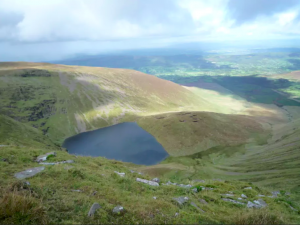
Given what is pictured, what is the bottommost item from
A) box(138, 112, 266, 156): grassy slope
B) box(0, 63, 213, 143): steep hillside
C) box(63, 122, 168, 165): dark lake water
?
box(63, 122, 168, 165): dark lake water

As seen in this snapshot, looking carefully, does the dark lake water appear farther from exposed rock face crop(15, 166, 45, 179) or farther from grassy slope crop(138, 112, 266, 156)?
exposed rock face crop(15, 166, 45, 179)

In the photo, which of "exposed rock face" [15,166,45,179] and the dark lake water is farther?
the dark lake water

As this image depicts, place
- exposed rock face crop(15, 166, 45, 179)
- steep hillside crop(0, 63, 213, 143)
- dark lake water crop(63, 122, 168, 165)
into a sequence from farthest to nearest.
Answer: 1. steep hillside crop(0, 63, 213, 143)
2. dark lake water crop(63, 122, 168, 165)
3. exposed rock face crop(15, 166, 45, 179)

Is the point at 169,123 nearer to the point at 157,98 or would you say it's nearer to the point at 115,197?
the point at 157,98

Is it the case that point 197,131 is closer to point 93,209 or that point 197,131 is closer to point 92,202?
point 92,202

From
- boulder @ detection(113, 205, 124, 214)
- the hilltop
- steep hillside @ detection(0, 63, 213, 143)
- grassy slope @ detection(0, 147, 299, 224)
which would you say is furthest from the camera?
steep hillside @ detection(0, 63, 213, 143)

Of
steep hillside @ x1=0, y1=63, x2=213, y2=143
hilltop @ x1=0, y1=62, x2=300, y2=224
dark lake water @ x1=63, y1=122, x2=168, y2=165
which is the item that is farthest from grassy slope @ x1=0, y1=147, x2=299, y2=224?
steep hillside @ x1=0, y1=63, x2=213, y2=143

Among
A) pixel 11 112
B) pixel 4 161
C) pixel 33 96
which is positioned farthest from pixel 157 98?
pixel 4 161
